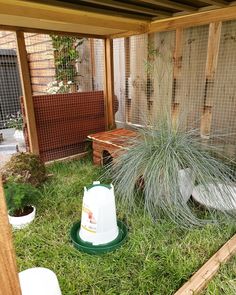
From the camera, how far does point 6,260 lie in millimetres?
542

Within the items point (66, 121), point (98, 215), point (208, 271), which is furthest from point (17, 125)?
point (208, 271)

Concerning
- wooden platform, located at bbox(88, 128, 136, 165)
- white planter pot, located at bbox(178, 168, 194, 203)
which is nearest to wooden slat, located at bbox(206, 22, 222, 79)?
wooden platform, located at bbox(88, 128, 136, 165)

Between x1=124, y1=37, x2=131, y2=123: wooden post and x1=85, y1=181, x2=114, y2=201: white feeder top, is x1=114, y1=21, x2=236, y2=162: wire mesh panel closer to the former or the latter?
x1=124, y1=37, x2=131, y2=123: wooden post

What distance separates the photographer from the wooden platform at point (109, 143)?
237cm

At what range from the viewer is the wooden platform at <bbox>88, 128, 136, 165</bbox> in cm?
237

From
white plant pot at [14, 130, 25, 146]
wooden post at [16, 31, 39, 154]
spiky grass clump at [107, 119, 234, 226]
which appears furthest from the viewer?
white plant pot at [14, 130, 25, 146]

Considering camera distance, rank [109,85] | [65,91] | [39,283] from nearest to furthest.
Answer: [39,283] → [109,85] → [65,91]

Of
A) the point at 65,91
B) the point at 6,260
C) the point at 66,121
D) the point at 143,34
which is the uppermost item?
the point at 143,34

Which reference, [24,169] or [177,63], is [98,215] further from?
[177,63]

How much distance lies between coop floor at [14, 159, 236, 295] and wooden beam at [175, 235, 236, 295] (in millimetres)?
55

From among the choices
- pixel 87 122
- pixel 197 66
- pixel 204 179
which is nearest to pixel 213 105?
pixel 197 66

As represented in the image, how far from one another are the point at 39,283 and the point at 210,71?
7.25ft

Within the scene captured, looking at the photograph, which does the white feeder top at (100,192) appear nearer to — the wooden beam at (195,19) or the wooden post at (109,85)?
the wooden beam at (195,19)

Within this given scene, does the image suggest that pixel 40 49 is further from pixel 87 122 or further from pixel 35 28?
pixel 87 122
